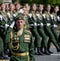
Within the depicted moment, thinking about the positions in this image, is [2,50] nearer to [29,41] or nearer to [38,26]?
[38,26]

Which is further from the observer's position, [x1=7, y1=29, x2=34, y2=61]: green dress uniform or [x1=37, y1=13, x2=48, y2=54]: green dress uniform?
[x1=37, y1=13, x2=48, y2=54]: green dress uniform

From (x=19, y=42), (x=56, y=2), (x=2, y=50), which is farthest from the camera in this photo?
(x=56, y=2)

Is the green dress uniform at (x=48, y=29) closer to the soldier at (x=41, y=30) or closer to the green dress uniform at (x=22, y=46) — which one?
the soldier at (x=41, y=30)

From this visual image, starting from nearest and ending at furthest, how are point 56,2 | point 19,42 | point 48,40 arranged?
point 19,42 → point 48,40 → point 56,2

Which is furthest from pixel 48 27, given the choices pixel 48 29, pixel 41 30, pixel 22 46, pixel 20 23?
pixel 20 23

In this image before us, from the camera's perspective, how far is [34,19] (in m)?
13.4

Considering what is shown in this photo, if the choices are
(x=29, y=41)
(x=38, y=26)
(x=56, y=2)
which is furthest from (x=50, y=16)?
(x=56, y=2)

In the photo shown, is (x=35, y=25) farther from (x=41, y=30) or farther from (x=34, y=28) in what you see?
(x=41, y=30)

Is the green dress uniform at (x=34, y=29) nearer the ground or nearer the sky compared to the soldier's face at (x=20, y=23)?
nearer the ground

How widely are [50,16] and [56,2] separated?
442 inches

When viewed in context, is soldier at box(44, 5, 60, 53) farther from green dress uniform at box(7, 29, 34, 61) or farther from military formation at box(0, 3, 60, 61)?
green dress uniform at box(7, 29, 34, 61)

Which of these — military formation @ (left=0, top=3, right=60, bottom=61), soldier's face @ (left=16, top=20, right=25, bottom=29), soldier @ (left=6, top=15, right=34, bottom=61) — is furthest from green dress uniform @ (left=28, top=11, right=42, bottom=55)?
soldier's face @ (left=16, top=20, right=25, bottom=29)

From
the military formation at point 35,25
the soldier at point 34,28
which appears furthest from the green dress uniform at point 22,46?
the soldier at point 34,28

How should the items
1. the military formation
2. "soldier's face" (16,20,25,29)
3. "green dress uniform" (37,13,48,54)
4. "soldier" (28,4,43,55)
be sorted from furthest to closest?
"green dress uniform" (37,13,48,54), "soldier" (28,4,43,55), the military formation, "soldier's face" (16,20,25,29)
